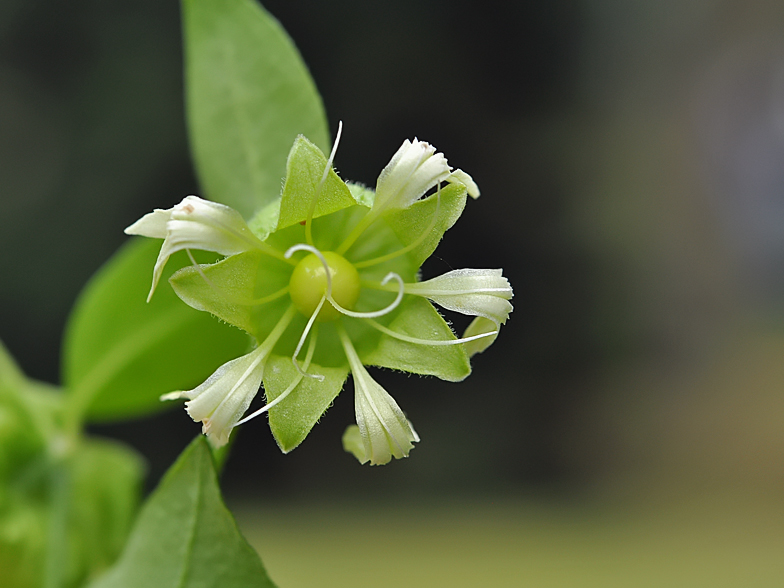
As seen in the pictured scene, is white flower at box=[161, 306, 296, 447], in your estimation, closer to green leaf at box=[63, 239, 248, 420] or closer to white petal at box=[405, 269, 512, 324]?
white petal at box=[405, 269, 512, 324]

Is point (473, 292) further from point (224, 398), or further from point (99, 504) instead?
point (99, 504)

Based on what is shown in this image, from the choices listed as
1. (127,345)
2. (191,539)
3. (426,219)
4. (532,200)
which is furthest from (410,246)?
(532,200)

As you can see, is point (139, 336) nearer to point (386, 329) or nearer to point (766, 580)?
point (386, 329)

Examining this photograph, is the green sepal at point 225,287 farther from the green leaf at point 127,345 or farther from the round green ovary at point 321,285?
the green leaf at point 127,345

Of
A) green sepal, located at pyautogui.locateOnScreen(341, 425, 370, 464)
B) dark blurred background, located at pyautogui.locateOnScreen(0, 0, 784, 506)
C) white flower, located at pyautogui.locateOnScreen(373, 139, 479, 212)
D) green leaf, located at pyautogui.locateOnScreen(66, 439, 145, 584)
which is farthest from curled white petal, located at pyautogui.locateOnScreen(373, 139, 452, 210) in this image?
dark blurred background, located at pyautogui.locateOnScreen(0, 0, 784, 506)

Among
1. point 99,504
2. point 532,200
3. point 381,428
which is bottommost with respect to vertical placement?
point 99,504

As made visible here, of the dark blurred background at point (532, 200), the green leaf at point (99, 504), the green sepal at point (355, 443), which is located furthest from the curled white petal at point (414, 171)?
the dark blurred background at point (532, 200)

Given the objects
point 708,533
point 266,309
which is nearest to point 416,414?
point 708,533
